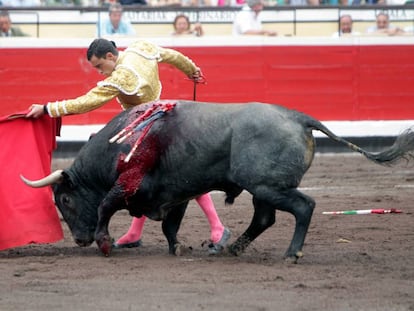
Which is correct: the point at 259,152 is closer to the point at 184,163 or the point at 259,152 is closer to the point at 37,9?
the point at 184,163

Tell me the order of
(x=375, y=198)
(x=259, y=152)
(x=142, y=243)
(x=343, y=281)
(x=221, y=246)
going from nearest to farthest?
(x=343, y=281)
(x=259, y=152)
(x=221, y=246)
(x=142, y=243)
(x=375, y=198)

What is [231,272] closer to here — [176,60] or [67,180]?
[67,180]

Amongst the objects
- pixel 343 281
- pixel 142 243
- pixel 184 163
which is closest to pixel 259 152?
pixel 184 163

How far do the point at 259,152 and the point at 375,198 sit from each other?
338 centimetres

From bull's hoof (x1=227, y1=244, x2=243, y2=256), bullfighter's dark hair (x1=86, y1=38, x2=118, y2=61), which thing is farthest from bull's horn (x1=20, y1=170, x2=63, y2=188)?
bull's hoof (x1=227, y1=244, x2=243, y2=256)

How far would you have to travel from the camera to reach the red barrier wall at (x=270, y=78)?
1277cm

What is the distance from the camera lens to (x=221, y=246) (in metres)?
6.83

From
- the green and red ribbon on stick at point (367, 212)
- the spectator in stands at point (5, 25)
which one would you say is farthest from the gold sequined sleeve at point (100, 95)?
the spectator in stands at point (5, 25)

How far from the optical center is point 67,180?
22.6ft

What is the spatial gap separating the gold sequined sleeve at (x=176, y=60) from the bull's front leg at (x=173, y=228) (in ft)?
3.18

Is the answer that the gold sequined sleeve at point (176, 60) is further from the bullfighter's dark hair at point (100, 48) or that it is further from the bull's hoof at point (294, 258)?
the bull's hoof at point (294, 258)

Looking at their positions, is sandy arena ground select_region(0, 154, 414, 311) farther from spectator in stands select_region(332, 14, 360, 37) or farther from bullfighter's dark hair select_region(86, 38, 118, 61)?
spectator in stands select_region(332, 14, 360, 37)

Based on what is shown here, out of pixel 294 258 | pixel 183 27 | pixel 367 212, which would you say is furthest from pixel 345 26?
pixel 294 258

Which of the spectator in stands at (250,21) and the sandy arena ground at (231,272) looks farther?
the spectator in stands at (250,21)
